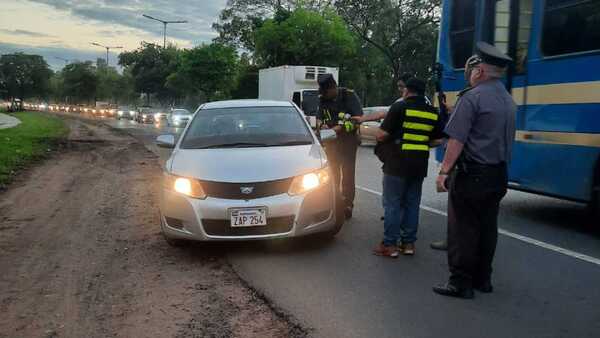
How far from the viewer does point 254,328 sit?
13.0ft

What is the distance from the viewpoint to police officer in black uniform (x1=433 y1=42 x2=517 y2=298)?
444cm

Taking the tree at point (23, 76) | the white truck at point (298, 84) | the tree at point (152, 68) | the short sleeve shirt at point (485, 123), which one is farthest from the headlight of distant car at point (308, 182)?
the tree at point (23, 76)

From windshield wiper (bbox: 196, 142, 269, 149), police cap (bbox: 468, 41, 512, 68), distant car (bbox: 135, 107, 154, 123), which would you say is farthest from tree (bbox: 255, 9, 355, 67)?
police cap (bbox: 468, 41, 512, 68)

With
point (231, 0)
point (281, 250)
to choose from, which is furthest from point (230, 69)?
point (281, 250)

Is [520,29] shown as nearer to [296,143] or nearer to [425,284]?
[296,143]

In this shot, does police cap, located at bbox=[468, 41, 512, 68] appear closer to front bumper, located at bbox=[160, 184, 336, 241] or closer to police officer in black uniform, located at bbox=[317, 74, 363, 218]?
front bumper, located at bbox=[160, 184, 336, 241]

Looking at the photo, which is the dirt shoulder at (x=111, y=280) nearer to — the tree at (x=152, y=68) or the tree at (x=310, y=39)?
the tree at (x=310, y=39)

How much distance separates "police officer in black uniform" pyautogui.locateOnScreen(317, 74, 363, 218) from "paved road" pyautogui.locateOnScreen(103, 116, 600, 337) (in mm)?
620

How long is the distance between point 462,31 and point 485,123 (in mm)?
4533

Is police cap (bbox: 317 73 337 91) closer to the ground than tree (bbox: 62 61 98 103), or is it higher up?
closer to the ground

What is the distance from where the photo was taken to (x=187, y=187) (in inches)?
228

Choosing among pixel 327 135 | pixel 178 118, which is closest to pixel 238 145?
pixel 327 135

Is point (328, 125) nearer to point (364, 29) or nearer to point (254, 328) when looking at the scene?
point (254, 328)

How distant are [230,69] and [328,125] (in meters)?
36.9
